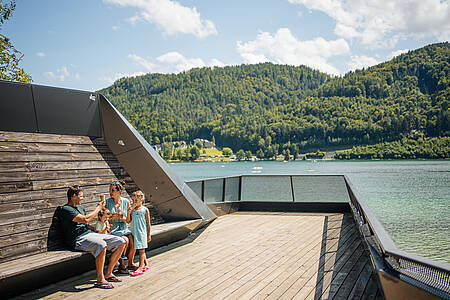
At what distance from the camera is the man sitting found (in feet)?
15.0

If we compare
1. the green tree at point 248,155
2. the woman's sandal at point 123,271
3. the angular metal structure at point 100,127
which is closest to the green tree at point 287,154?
the green tree at point 248,155

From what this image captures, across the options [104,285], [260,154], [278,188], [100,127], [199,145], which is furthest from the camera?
[199,145]

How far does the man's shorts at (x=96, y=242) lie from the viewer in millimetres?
4602

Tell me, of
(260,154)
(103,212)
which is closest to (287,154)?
(260,154)

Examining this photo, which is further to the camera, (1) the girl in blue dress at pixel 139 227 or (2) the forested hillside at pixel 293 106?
(2) the forested hillside at pixel 293 106

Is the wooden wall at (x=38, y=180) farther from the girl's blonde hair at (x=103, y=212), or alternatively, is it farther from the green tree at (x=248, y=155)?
the green tree at (x=248, y=155)

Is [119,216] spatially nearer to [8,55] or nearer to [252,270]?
[252,270]

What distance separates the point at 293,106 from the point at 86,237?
429 feet

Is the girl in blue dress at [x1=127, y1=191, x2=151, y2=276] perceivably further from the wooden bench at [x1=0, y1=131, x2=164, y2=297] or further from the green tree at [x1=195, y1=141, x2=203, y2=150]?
the green tree at [x1=195, y1=141, x2=203, y2=150]

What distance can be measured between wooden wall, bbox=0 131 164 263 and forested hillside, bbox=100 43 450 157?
97.8 m

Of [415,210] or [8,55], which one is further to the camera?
[415,210]

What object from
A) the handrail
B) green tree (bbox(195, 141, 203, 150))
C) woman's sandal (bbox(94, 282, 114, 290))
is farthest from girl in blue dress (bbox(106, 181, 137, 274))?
green tree (bbox(195, 141, 203, 150))

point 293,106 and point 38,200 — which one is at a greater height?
point 293,106

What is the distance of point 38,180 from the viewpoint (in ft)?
16.7
